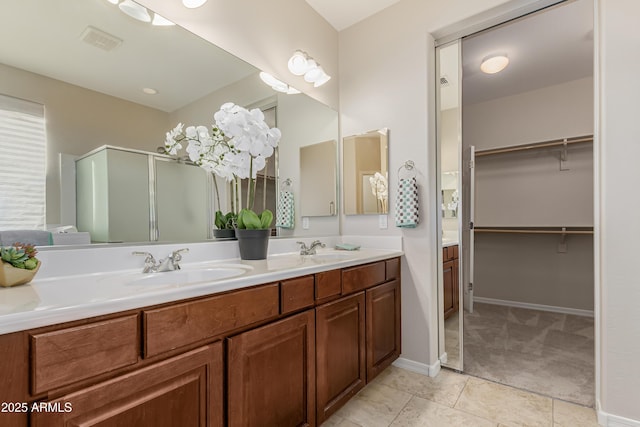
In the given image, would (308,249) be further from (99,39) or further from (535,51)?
(535,51)

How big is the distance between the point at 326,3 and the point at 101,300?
2381mm

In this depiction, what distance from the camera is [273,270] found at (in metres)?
1.23

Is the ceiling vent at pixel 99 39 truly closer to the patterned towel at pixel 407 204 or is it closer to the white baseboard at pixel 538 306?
the patterned towel at pixel 407 204

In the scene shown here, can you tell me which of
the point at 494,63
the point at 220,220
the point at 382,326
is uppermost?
the point at 494,63

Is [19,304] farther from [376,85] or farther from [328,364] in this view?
[376,85]

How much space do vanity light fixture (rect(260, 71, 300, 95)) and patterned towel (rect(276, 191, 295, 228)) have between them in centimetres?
70

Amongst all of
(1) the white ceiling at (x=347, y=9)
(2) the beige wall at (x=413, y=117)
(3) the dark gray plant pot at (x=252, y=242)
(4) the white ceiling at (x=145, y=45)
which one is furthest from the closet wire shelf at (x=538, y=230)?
(3) the dark gray plant pot at (x=252, y=242)

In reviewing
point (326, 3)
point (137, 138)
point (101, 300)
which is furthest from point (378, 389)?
Answer: point (326, 3)

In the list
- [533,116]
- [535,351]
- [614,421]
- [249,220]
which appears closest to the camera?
[614,421]

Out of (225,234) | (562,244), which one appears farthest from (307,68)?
(562,244)

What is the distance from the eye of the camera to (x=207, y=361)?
97 cm

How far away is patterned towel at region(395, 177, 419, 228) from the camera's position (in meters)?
2.02

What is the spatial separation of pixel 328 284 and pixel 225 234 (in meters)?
0.66

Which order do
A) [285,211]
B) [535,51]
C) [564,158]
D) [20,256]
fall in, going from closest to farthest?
[20,256] → [285,211] → [535,51] → [564,158]
